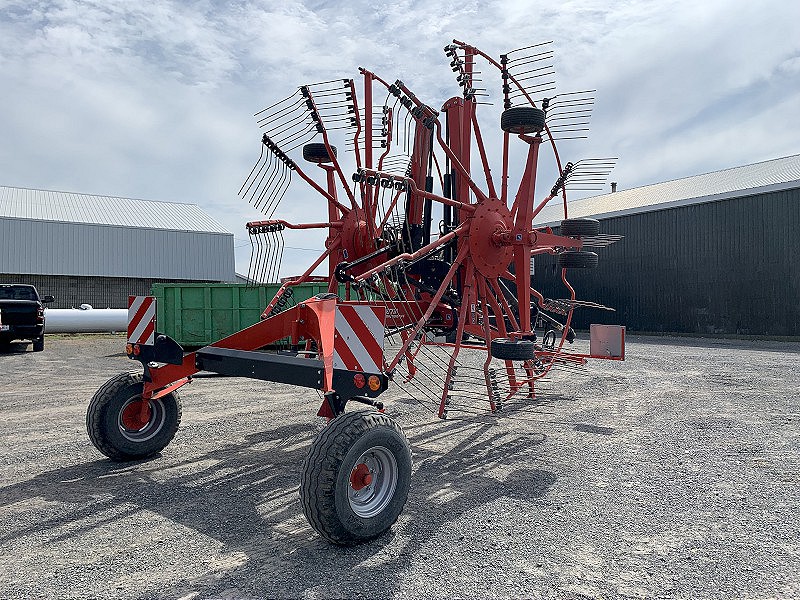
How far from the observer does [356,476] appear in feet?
11.7

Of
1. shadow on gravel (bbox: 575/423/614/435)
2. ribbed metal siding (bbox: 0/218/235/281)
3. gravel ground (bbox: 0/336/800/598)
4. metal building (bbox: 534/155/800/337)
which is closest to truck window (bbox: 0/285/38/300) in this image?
gravel ground (bbox: 0/336/800/598)

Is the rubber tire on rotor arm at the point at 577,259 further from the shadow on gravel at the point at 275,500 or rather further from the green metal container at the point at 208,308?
the green metal container at the point at 208,308

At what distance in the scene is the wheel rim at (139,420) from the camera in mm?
5094

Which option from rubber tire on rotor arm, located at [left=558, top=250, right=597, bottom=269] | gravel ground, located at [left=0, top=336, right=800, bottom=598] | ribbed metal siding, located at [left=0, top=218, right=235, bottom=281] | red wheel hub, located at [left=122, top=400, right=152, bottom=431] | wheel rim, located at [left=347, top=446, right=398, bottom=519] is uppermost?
ribbed metal siding, located at [left=0, top=218, right=235, bottom=281]

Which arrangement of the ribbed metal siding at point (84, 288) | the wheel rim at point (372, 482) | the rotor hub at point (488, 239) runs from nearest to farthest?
the wheel rim at point (372, 482)
the rotor hub at point (488, 239)
the ribbed metal siding at point (84, 288)

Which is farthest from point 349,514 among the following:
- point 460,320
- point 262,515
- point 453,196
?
point 453,196

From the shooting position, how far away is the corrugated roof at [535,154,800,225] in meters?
21.1

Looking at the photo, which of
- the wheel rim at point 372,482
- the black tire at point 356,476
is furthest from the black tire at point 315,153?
the wheel rim at point 372,482

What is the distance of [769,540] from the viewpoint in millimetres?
3602

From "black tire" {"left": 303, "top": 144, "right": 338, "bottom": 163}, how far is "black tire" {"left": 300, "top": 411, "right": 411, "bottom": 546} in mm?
4249

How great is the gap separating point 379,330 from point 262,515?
1.40m

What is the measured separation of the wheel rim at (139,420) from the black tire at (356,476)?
2.36 meters

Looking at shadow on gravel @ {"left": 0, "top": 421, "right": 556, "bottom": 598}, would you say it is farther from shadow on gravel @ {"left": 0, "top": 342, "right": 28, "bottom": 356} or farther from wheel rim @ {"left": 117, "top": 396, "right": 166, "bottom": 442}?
shadow on gravel @ {"left": 0, "top": 342, "right": 28, "bottom": 356}

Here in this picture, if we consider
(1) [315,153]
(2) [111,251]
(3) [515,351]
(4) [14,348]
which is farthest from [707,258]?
(2) [111,251]
